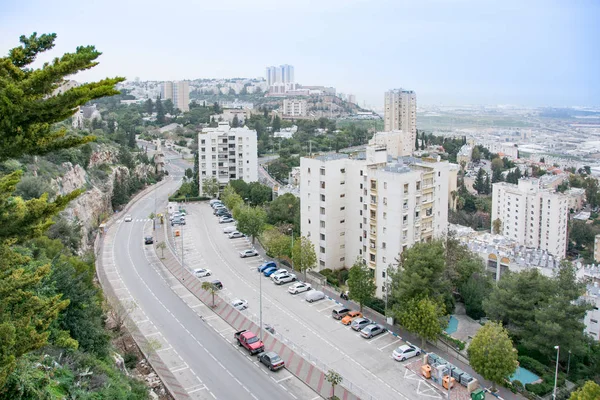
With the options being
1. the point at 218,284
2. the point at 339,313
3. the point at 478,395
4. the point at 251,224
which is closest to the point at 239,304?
the point at 218,284

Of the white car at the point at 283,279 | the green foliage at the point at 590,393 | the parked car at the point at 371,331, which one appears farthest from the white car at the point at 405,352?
the white car at the point at 283,279

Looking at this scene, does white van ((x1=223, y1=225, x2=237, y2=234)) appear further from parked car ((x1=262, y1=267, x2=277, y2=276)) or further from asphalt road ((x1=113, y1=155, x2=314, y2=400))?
parked car ((x1=262, y1=267, x2=277, y2=276))

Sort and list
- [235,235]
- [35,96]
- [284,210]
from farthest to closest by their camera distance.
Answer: [284,210] → [235,235] → [35,96]

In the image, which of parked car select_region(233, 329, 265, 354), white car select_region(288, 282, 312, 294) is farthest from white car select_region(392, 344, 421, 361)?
white car select_region(288, 282, 312, 294)

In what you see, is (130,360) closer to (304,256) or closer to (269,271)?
(304,256)

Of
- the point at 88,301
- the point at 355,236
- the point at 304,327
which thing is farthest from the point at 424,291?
the point at 88,301

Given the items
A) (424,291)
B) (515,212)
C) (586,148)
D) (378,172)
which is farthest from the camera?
(586,148)

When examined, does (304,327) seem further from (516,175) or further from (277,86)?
(277,86)
